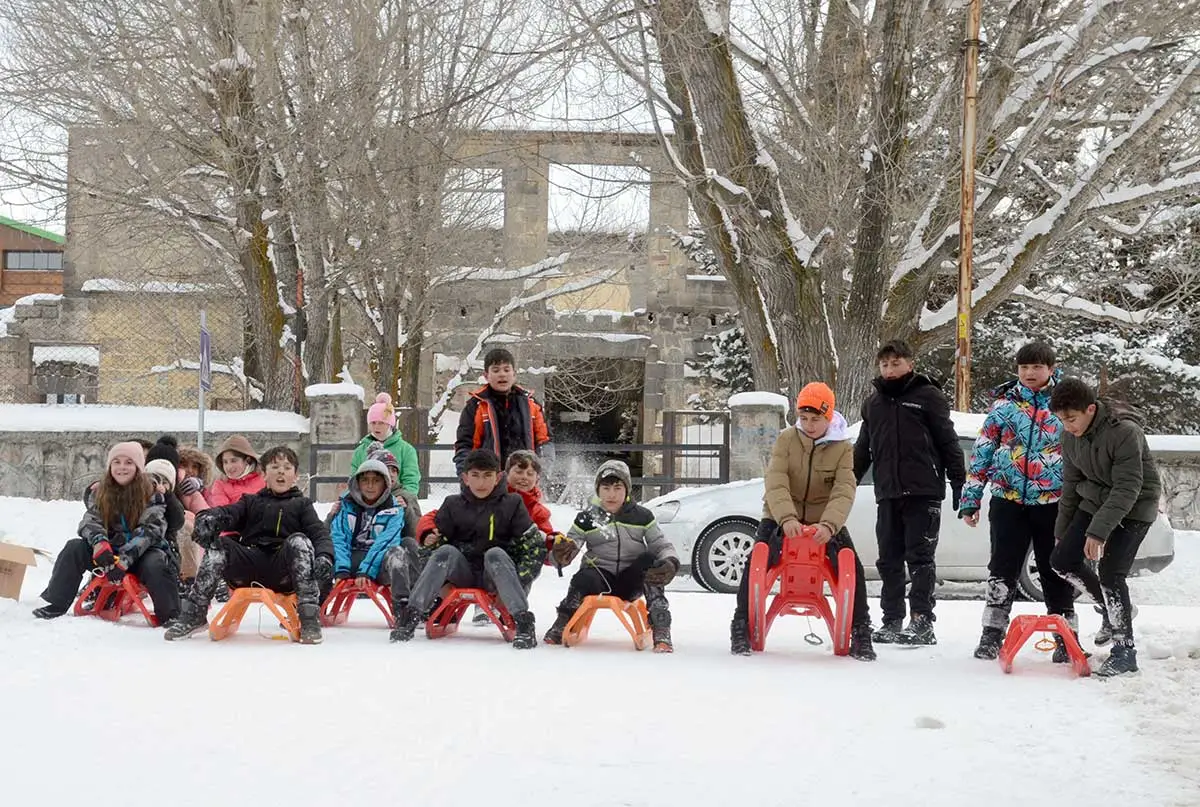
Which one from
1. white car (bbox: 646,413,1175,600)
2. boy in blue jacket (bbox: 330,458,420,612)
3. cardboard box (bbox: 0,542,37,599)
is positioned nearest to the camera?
boy in blue jacket (bbox: 330,458,420,612)

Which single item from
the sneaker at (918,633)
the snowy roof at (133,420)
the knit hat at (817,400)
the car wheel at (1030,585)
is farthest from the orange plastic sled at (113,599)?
the snowy roof at (133,420)

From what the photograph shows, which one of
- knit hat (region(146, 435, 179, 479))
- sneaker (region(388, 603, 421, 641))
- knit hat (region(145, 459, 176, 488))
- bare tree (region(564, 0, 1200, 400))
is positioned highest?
bare tree (region(564, 0, 1200, 400))

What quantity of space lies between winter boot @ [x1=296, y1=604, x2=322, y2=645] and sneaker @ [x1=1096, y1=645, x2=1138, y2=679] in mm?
3755

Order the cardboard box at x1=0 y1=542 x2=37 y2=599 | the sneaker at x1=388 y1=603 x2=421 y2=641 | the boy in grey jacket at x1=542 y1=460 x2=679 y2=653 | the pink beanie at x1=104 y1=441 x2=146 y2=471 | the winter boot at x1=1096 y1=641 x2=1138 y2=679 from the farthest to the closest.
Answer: the cardboard box at x1=0 y1=542 x2=37 y2=599 < the pink beanie at x1=104 y1=441 x2=146 y2=471 < the boy in grey jacket at x1=542 y1=460 x2=679 y2=653 < the sneaker at x1=388 y1=603 x2=421 y2=641 < the winter boot at x1=1096 y1=641 x2=1138 y2=679

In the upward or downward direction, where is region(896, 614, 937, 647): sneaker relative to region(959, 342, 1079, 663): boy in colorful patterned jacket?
downward

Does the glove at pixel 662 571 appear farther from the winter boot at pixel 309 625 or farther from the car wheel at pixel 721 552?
the car wheel at pixel 721 552

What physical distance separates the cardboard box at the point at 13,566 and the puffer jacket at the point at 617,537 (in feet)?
10.9

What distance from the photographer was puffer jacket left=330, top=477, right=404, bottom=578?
795cm

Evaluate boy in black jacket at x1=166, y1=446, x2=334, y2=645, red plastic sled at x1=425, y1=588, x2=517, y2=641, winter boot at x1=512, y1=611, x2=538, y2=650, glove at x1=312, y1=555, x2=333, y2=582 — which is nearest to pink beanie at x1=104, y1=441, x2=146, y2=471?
boy in black jacket at x1=166, y1=446, x2=334, y2=645

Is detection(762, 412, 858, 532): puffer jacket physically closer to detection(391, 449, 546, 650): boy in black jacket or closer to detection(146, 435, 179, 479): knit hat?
detection(391, 449, 546, 650): boy in black jacket

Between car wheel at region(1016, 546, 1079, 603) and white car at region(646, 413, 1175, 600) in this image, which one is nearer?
car wheel at region(1016, 546, 1079, 603)

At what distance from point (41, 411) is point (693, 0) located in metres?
9.04

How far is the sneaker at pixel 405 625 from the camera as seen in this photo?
7.37m

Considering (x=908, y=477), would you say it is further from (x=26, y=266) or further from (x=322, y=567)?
(x=26, y=266)
